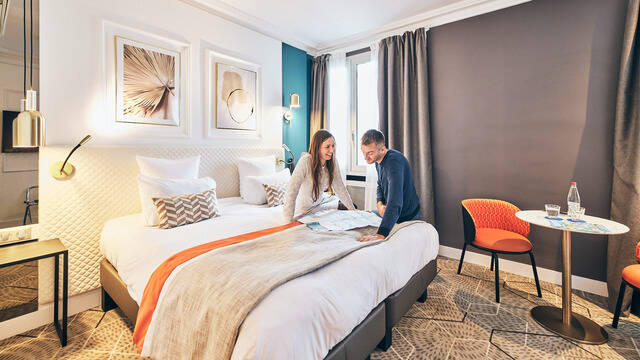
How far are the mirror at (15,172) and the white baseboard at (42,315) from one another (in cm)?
4

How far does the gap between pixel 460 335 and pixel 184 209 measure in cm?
218

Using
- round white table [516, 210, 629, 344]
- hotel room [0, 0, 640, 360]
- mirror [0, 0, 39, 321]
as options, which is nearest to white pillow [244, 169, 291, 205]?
hotel room [0, 0, 640, 360]

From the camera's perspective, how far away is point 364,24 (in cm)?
374

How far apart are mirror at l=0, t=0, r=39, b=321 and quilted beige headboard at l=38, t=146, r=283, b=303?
71 millimetres

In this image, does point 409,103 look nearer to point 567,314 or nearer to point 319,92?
point 319,92

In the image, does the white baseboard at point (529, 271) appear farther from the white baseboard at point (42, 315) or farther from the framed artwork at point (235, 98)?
the white baseboard at point (42, 315)

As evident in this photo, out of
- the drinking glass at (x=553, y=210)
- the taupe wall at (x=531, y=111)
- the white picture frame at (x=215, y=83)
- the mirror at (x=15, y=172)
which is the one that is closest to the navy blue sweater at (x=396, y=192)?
the drinking glass at (x=553, y=210)

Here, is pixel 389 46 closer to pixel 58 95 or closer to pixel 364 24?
pixel 364 24

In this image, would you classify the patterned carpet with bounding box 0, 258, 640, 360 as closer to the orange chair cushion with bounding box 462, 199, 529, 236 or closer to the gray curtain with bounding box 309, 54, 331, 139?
the orange chair cushion with bounding box 462, 199, 529, 236

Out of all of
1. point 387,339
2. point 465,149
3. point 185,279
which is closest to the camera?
point 185,279

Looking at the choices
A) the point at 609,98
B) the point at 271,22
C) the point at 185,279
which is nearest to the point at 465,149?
the point at 609,98

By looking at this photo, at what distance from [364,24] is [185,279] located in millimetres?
3609

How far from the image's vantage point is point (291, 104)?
4164mm

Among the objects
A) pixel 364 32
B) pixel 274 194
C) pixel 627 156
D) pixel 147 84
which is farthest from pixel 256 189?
pixel 627 156
